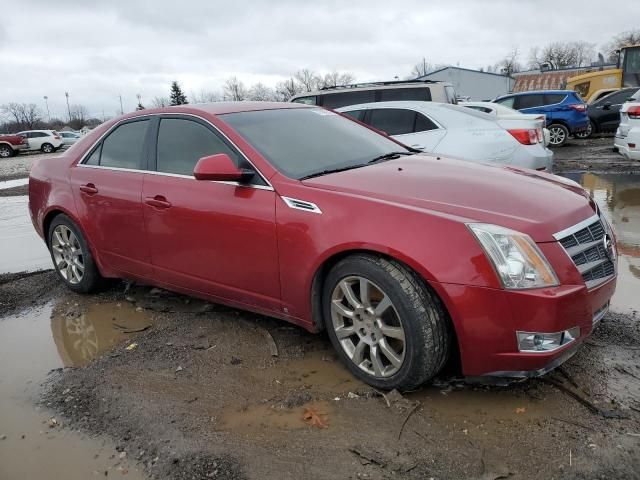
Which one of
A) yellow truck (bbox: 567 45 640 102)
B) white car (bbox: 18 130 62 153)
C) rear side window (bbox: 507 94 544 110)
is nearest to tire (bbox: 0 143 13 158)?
white car (bbox: 18 130 62 153)

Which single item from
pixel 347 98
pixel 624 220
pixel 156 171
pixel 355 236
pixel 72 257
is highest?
pixel 347 98

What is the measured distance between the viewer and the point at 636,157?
28.2 feet

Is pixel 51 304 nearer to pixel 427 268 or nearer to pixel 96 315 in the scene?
pixel 96 315

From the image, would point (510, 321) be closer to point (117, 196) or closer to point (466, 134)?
point (117, 196)

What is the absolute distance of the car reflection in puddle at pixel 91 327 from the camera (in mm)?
3881

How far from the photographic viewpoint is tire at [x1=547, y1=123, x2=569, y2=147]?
16047mm

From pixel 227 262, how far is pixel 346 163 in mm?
1010

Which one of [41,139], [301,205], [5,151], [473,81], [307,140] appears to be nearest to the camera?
[301,205]

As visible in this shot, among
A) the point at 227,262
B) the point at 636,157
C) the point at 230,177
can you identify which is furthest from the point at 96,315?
the point at 636,157

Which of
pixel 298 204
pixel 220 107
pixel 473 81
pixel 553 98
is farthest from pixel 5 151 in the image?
pixel 473 81

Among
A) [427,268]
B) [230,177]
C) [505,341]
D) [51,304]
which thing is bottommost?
[51,304]

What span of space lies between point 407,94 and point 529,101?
7297 mm

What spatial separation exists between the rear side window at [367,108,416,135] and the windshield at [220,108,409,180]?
9.76ft

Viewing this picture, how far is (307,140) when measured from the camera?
380 cm
